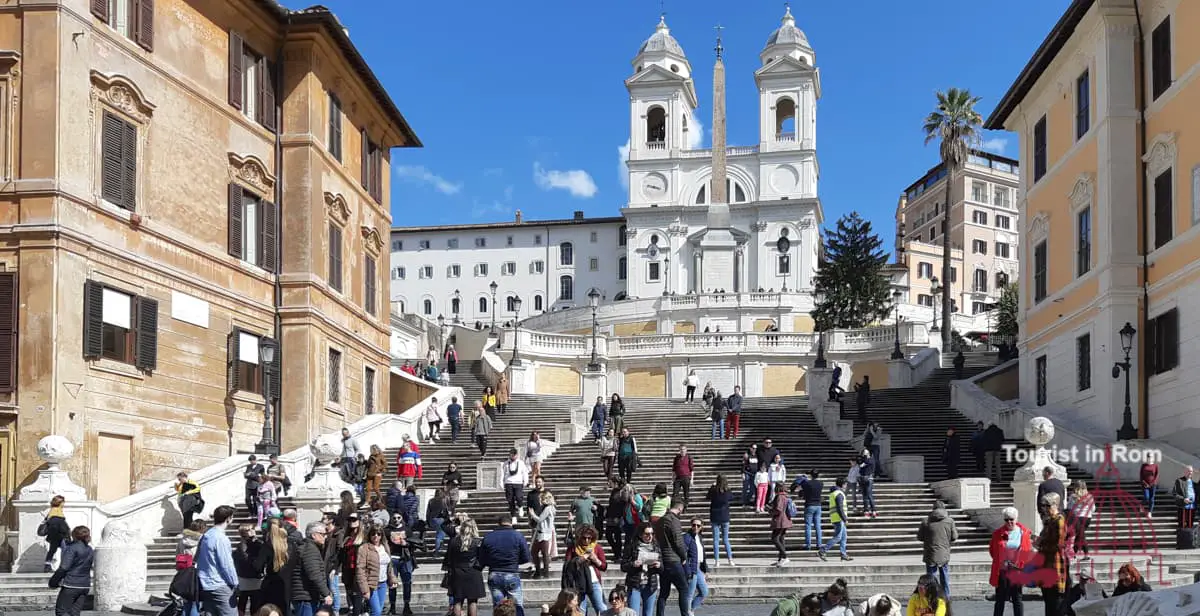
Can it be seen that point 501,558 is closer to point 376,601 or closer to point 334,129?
point 376,601

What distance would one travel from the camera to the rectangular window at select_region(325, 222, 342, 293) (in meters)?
35.0

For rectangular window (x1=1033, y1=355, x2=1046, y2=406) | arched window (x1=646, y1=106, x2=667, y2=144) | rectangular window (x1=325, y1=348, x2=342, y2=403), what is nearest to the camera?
rectangular window (x1=325, y1=348, x2=342, y2=403)

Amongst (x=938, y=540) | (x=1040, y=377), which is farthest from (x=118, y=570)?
(x=1040, y=377)

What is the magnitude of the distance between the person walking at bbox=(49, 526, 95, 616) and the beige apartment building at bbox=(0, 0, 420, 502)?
882 centimetres

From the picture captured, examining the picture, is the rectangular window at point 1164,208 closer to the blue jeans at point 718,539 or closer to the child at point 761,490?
the child at point 761,490

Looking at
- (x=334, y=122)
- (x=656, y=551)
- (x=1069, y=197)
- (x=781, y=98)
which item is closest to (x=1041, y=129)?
(x=1069, y=197)

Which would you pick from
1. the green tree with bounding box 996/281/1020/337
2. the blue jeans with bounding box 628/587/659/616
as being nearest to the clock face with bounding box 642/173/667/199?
the green tree with bounding box 996/281/1020/337

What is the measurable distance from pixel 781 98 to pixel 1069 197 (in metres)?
78.1

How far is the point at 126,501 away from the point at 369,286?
628 inches

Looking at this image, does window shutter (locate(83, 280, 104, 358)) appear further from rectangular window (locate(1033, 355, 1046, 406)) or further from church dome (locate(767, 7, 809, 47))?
church dome (locate(767, 7, 809, 47))

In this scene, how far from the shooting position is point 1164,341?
29109 millimetres

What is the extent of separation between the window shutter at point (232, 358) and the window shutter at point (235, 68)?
17.1 feet

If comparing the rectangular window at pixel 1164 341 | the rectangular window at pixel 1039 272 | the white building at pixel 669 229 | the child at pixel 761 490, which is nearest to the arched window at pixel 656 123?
the white building at pixel 669 229

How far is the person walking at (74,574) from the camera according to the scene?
15531 millimetres
